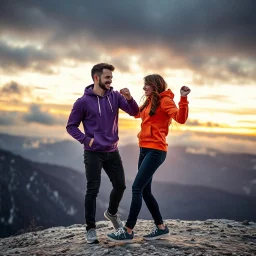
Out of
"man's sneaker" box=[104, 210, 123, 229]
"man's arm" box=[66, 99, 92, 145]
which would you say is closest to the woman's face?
"man's arm" box=[66, 99, 92, 145]

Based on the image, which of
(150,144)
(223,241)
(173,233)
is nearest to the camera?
(150,144)

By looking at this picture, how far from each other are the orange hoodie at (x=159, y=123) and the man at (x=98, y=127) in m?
0.53

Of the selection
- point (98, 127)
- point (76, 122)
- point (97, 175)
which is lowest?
point (97, 175)

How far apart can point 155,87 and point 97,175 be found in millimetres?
2188

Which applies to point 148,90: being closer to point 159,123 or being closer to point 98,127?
point 159,123

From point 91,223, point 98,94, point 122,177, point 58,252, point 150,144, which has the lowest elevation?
point 58,252

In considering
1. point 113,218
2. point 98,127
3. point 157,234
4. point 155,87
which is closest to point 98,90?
point 98,127

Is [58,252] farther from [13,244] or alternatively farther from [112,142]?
[13,244]

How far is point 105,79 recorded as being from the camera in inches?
289

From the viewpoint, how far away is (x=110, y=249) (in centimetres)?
714

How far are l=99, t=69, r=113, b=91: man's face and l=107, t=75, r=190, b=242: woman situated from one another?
30.0 inches

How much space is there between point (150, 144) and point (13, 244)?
631 centimetres

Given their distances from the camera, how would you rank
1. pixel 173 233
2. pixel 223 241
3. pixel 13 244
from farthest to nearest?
pixel 13 244
pixel 173 233
pixel 223 241

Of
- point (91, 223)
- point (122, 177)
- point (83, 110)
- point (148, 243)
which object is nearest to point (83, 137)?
point (83, 110)
